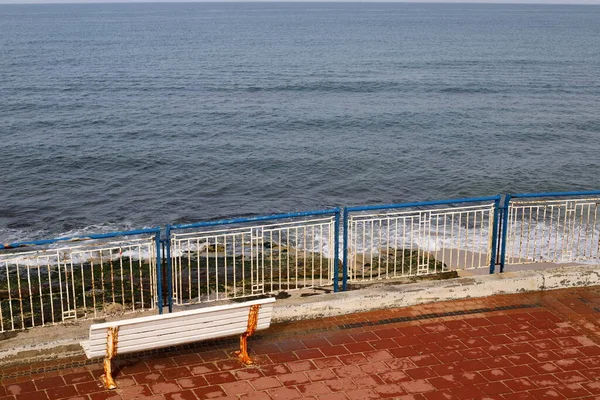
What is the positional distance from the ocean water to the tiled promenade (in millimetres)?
16271

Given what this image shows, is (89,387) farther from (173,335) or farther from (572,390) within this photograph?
(572,390)

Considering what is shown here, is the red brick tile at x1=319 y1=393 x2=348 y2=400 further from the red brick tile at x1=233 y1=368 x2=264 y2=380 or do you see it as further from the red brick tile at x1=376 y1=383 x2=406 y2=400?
the red brick tile at x1=233 y1=368 x2=264 y2=380

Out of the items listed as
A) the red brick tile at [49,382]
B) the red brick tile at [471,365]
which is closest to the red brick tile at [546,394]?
the red brick tile at [471,365]

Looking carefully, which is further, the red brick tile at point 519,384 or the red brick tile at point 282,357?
the red brick tile at point 282,357

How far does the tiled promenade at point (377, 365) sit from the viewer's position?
745 cm

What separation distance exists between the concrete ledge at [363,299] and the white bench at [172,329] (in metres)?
0.54

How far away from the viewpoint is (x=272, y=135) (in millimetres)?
38531

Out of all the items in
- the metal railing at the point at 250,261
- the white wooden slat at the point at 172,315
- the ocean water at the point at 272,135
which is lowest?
the ocean water at the point at 272,135

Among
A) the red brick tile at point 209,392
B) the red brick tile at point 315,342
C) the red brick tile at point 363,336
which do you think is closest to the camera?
the red brick tile at point 209,392

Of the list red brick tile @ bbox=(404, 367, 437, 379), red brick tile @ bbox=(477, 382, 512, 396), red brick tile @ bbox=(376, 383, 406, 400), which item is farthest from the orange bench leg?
red brick tile @ bbox=(477, 382, 512, 396)

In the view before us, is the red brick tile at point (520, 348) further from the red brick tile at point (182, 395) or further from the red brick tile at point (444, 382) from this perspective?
the red brick tile at point (182, 395)

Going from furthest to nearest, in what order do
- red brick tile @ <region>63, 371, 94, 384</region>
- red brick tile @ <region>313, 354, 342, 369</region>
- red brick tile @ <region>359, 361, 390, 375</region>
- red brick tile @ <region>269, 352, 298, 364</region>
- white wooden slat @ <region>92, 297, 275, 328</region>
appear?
1. red brick tile @ <region>269, 352, 298, 364</region>
2. red brick tile @ <region>313, 354, 342, 369</region>
3. red brick tile @ <region>359, 361, 390, 375</region>
4. red brick tile @ <region>63, 371, 94, 384</region>
5. white wooden slat @ <region>92, 297, 275, 328</region>

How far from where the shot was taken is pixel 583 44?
97188 millimetres

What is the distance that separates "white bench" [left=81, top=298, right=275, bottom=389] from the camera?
7230 mm
